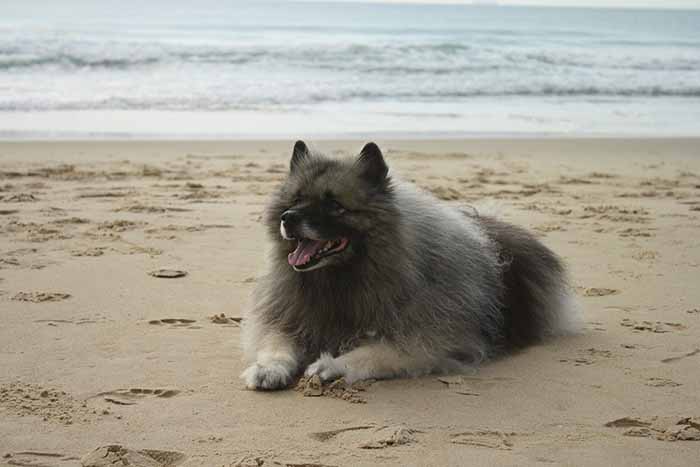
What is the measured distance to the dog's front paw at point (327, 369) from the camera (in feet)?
13.9

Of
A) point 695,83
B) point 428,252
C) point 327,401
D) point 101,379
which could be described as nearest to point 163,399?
point 101,379

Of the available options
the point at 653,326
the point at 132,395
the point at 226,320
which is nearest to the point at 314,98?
the point at 226,320

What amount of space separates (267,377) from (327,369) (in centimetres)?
27

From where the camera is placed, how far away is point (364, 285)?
4.38 m

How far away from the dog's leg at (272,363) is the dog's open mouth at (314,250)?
1.45 feet

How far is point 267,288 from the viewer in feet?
15.4

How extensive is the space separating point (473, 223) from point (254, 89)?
1550cm

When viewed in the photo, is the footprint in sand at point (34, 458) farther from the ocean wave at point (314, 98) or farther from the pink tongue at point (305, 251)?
the ocean wave at point (314, 98)

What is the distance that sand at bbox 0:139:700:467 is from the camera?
3.48m

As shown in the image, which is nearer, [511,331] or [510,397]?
[510,397]

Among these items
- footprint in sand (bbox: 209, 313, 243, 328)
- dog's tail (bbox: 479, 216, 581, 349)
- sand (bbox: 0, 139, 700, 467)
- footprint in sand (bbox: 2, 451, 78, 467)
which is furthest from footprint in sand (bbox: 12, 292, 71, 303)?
dog's tail (bbox: 479, 216, 581, 349)

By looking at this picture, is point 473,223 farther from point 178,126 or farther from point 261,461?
point 178,126

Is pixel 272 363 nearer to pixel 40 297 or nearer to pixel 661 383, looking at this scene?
pixel 661 383

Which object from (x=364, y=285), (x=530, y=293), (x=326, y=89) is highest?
(x=326, y=89)
